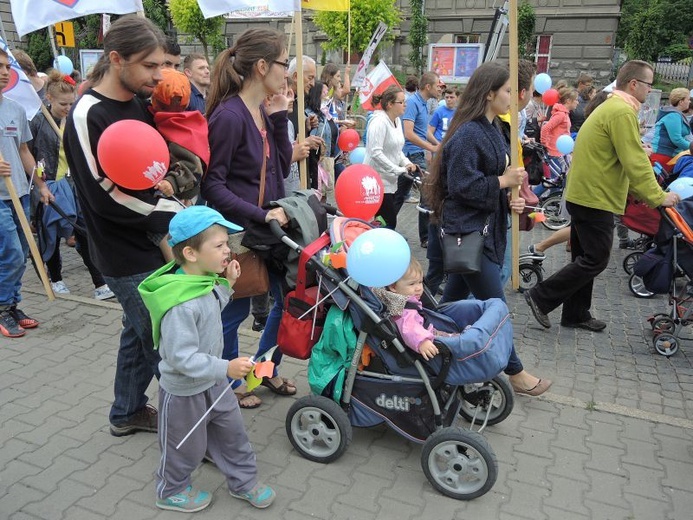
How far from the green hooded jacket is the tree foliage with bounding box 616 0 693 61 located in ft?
91.9

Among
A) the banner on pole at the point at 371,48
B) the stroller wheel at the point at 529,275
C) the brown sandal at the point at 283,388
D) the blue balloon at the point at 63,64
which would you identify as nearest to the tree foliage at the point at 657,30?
the banner on pole at the point at 371,48

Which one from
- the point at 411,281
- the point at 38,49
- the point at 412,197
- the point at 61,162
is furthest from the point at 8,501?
the point at 38,49

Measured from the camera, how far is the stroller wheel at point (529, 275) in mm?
5987

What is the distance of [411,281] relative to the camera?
2.97 m

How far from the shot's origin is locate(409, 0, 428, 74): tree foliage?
27234mm

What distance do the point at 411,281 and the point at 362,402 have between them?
687 mm

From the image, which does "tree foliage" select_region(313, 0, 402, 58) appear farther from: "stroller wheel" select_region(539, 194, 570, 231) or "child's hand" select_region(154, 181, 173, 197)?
"child's hand" select_region(154, 181, 173, 197)

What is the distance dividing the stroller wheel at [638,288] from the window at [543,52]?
22747 millimetres

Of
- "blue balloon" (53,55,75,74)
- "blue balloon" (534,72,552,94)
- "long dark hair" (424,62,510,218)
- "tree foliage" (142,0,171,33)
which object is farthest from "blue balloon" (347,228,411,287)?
"tree foliage" (142,0,171,33)

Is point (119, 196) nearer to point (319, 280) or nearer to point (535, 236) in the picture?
point (319, 280)

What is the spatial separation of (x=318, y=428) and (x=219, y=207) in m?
1.27

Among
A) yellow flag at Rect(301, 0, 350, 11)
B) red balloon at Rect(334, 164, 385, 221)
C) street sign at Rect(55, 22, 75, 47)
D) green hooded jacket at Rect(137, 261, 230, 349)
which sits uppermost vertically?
yellow flag at Rect(301, 0, 350, 11)

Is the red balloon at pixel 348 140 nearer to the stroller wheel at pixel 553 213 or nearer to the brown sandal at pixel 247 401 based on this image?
the stroller wheel at pixel 553 213

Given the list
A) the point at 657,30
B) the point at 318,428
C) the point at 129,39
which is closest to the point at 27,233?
the point at 129,39
